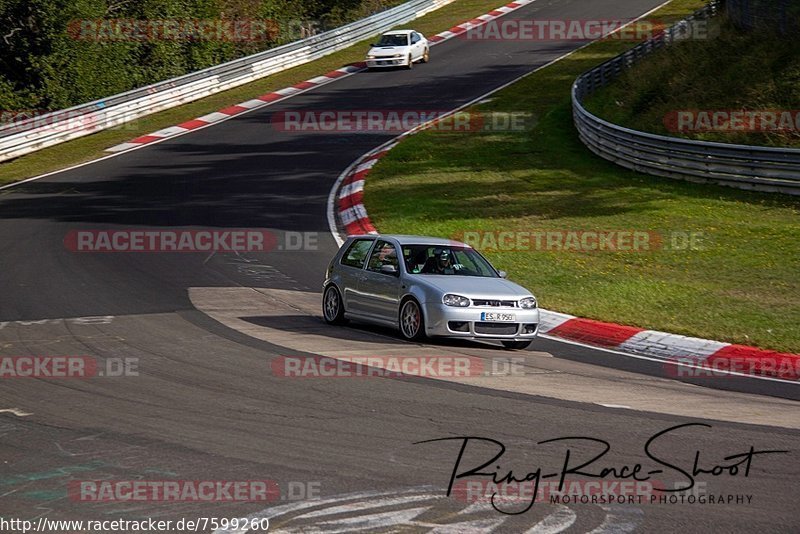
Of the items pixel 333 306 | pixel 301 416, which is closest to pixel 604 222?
pixel 333 306

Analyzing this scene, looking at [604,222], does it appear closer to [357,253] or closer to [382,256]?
[357,253]

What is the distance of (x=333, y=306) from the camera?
48.7 feet

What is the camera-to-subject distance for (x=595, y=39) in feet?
160

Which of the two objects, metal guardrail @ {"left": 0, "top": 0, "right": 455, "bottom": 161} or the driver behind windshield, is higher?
metal guardrail @ {"left": 0, "top": 0, "right": 455, "bottom": 161}

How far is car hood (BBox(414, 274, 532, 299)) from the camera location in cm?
1323

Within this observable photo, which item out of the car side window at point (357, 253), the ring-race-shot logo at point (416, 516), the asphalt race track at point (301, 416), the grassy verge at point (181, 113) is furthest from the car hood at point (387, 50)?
the ring-race-shot logo at point (416, 516)

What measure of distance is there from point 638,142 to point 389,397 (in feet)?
60.3

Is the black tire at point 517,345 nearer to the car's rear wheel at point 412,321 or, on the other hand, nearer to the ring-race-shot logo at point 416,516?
the car's rear wheel at point 412,321

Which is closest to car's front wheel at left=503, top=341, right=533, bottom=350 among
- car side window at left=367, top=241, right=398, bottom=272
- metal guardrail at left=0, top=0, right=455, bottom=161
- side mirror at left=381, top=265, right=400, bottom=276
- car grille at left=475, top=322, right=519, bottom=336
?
car grille at left=475, top=322, right=519, bottom=336

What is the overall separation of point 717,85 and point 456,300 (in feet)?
65.7

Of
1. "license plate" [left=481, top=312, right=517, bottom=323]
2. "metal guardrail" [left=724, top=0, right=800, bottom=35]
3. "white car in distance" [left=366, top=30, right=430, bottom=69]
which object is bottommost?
"license plate" [left=481, top=312, right=517, bottom=323]

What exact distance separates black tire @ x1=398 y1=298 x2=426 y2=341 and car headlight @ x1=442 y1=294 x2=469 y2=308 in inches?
14.7

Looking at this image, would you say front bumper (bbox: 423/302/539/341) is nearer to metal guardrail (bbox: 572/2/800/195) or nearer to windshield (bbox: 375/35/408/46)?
metal guardrail (bbox: 572/2/800/195)

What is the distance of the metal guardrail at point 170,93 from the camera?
33031 millimetres
